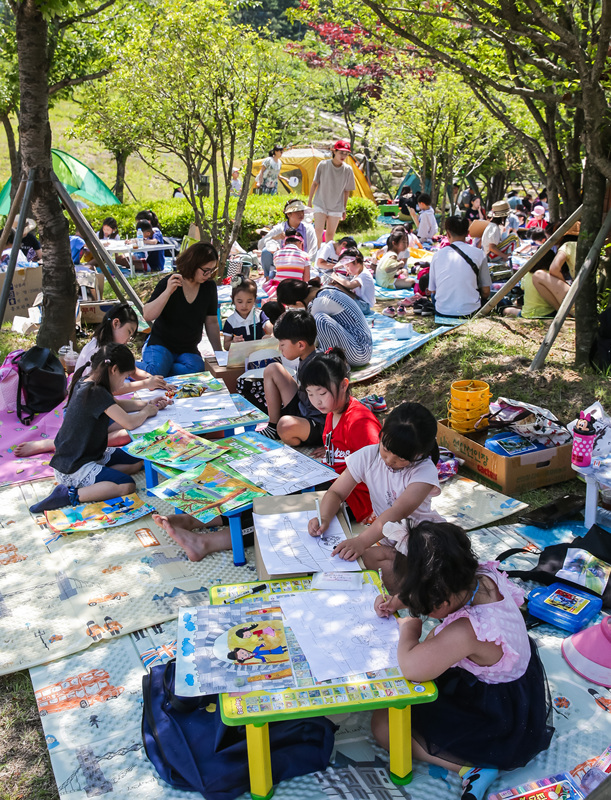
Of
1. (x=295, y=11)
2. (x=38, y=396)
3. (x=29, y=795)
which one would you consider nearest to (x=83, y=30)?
(x=295, y=11)

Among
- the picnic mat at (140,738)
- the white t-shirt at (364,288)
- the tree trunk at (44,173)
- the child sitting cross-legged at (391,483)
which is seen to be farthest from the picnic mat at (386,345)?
the picnic mat at (140,738)

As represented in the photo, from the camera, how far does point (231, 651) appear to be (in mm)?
2242

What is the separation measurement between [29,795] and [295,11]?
331 inches

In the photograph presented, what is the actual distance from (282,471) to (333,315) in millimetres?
2619

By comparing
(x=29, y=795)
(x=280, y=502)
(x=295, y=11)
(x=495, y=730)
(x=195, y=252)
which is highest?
(x=295, y=11)

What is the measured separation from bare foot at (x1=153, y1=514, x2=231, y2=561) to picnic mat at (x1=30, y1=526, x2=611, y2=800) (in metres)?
0.60

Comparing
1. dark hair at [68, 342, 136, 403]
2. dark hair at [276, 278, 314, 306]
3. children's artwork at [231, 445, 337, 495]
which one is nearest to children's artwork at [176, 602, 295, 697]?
children's artwork at [231, 445, 337, 495]

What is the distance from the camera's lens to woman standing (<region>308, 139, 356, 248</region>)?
401 inches

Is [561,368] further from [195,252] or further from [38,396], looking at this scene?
[38,396]

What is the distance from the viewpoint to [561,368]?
18.3 feet

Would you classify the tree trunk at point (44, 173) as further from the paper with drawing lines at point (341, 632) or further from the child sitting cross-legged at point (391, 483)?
the paper with drawing lines at point (341, 632)

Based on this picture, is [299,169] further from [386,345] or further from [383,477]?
[383,477]

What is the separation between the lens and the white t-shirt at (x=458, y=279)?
7453 mm

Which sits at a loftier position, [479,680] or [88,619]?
[479,680]
